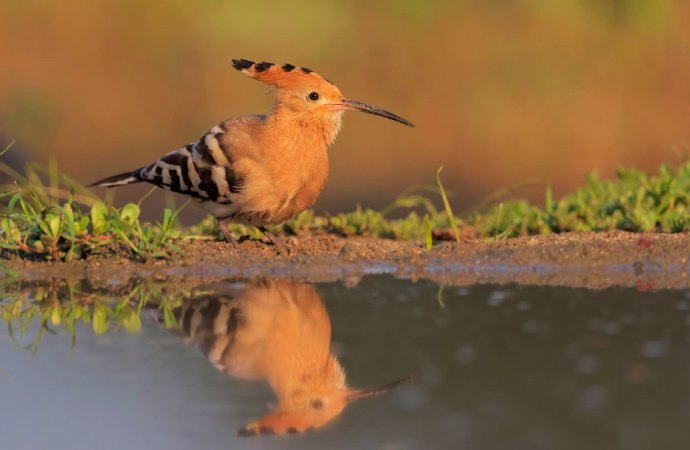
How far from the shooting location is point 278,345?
396 cm

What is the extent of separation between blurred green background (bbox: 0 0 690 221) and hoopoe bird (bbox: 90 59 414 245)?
436 cm

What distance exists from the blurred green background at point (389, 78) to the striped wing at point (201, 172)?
4242 millimetres

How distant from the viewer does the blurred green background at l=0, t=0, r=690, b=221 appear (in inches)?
452

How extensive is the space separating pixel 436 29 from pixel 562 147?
2223 mm

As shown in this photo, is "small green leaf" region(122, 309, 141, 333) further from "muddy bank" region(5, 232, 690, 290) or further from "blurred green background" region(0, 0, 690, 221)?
"blurred green background" region(0, 0, 690, 221)

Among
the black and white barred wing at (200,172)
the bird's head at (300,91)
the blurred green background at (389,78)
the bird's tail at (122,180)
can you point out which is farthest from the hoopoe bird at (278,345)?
the blurred green background at (389,78)

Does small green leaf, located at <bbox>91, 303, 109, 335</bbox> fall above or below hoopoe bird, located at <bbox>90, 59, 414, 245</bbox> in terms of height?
below

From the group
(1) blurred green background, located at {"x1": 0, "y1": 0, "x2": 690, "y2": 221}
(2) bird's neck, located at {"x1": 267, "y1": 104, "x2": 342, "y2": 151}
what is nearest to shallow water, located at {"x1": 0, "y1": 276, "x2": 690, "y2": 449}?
(2) bird's neck, located at {"x1": 267, "y1": 104, "x2": 342, "y2": 151}

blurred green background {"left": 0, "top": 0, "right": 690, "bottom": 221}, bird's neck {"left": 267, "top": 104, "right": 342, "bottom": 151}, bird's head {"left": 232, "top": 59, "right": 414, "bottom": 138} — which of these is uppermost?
bird's head {"left": 232, "top": 59, "right": 414, "bottom": 138}

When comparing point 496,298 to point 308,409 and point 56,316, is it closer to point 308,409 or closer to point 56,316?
point 308,409

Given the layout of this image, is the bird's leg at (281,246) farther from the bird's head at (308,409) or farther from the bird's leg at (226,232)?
the bird's head at (308,409)

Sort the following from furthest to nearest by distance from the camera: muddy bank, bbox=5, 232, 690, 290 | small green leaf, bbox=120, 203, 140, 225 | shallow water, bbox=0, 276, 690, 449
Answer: small green leaf, bbox=120, 203, 140, 225, muddy bank, bbox=5, 232, 690, 290, shallow water, bbox=0, 276, 690, 449

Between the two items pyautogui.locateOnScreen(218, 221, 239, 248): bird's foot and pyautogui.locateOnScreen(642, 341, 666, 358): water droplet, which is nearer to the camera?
pyautogui.locateOnScreen(642, 341, 666, 358): water droplet

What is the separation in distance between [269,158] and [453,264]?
4.40ft
